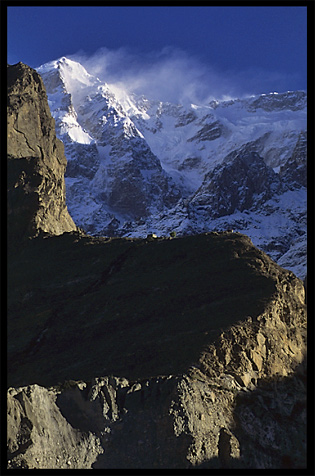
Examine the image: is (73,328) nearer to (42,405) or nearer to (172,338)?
(172,338)

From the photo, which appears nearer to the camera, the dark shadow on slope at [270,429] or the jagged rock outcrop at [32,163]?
the dark shadow on slope at [270,429]

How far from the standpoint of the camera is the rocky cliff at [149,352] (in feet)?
134

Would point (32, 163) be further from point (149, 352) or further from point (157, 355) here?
point (157, 355)

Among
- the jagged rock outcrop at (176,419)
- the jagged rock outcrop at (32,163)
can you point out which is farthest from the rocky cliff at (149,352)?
the jagged rock outcrop at (32,163)

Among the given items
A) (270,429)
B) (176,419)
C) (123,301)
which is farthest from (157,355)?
(176,419)

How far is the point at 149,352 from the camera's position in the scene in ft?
188

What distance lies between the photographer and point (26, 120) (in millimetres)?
93875

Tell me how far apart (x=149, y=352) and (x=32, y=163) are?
3504cm

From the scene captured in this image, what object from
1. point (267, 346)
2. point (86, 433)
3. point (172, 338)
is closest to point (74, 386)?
point (86, 433)

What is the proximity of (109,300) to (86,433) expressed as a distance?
2696 centimetres

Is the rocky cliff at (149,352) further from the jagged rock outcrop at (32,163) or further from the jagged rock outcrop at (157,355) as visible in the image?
the jagged rock outcrop at (32,163)

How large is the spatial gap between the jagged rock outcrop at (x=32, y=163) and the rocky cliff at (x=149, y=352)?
0.29 metres
